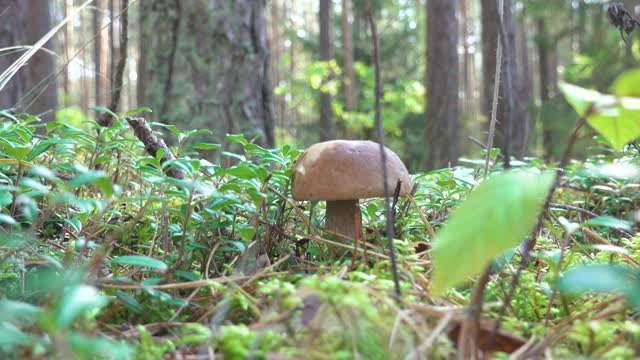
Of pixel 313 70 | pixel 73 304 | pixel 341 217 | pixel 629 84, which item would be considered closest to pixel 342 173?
pixel 341 217

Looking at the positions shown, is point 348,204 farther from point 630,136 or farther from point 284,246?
point 630,136

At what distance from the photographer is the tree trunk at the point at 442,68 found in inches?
315

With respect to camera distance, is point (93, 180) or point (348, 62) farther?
point (348, 62)

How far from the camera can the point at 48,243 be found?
67.7 inches

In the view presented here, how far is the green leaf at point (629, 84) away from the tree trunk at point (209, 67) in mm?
3132

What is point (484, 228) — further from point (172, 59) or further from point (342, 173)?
point (172, 59)

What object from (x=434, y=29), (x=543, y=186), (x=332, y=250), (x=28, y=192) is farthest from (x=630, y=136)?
(x=434, y=29)

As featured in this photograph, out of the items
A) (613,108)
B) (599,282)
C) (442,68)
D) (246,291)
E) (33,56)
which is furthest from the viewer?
(442,68)

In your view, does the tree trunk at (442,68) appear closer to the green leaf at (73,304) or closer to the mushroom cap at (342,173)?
the mushroom cap at (342,173)

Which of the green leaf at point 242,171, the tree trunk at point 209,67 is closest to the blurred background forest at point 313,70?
the tree trunk at point 209,67

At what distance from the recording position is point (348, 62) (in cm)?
1275

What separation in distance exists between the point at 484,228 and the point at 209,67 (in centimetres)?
339

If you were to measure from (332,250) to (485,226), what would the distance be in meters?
0.88

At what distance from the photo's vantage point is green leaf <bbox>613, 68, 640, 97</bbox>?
89 cm
